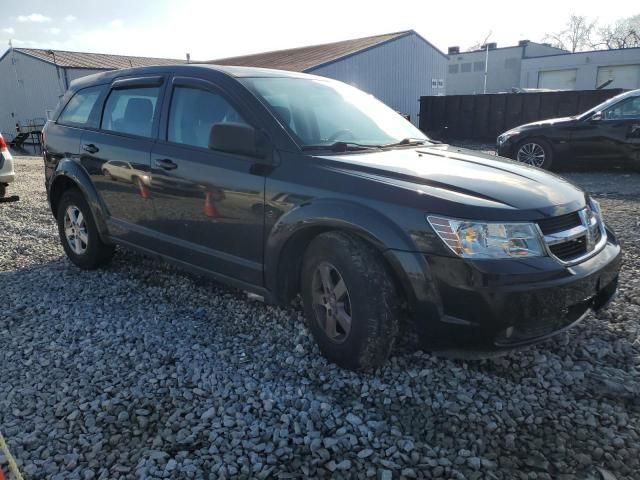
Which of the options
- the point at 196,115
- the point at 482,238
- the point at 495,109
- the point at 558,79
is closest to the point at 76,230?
the point at 196,115

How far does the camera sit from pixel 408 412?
2654 millimetres

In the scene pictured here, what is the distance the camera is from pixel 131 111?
4.28 meters

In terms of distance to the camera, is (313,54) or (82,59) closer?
(313,54)

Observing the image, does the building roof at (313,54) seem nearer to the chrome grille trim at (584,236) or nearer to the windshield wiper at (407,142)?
the windshield wiper at (407,142)

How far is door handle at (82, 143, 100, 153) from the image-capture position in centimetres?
446

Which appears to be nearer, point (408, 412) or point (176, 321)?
point (408, 412)

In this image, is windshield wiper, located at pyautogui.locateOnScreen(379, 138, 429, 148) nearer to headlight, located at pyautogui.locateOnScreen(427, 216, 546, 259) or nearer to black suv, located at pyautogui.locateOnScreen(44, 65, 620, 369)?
black suv, located at pyautogui.locateOnScreen(44, 65, 620, 369)

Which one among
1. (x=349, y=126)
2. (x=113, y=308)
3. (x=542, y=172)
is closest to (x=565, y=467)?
(x=542, y=172)

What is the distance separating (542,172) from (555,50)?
53.4 metres

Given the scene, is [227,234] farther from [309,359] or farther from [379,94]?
[379,94]

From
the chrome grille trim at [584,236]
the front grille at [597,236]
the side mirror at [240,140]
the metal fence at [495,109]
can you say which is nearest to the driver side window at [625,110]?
the metal fence at [495,109]

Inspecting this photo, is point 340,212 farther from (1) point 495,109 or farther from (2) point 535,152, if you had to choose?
(1) point 495,109

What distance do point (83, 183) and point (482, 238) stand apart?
3.66m

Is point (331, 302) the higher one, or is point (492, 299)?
point (492, 299)
